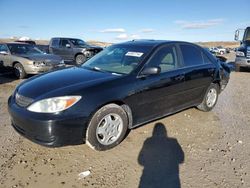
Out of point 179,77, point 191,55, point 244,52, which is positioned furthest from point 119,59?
point 244,52

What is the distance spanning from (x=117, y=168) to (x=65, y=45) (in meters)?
13.9

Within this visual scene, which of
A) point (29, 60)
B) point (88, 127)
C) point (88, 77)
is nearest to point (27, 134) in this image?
point (88, 127)

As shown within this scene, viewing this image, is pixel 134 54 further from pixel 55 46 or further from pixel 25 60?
pixel 55 46

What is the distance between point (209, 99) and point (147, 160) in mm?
2939

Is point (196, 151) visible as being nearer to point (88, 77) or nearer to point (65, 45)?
point (88, 77)

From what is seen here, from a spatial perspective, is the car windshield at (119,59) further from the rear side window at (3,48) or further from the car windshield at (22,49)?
the rear side window at (3,48)

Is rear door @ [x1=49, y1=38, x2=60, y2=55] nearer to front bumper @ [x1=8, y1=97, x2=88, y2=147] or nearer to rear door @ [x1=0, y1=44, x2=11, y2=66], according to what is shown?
rear door @ [x1=0, y1=44, x2=11, y2=66]

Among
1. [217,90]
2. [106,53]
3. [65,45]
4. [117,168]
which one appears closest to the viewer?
[117,168]

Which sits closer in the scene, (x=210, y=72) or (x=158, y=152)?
(x=158, y=152)

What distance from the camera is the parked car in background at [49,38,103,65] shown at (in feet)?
51.9

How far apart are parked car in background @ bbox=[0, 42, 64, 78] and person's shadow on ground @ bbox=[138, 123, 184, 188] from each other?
710 cm

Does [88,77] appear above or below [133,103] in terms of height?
above

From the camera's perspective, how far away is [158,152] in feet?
12.7

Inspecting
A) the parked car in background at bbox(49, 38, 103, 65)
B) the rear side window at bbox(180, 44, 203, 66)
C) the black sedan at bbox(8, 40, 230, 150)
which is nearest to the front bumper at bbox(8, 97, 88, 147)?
the black sedan at bbox(8, 40, 230, 150)
